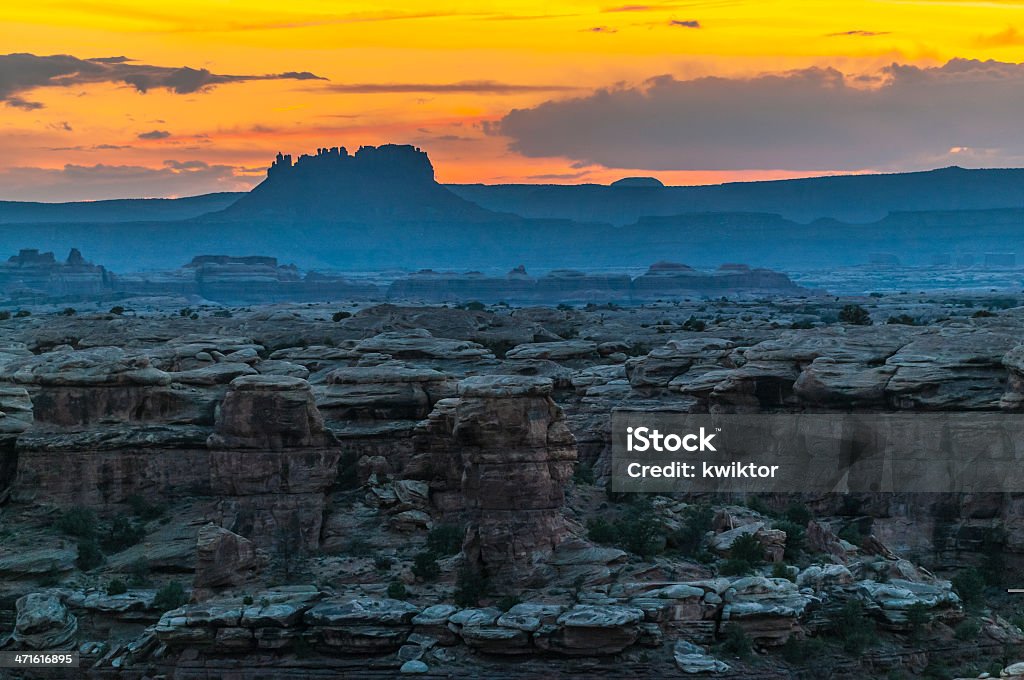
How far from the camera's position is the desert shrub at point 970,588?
48.3 metres

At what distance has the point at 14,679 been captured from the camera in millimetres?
43938

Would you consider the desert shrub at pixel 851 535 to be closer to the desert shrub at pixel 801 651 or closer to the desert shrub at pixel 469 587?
the desert shrub at pixel 801 651

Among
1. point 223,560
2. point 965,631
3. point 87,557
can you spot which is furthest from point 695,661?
point 87,557

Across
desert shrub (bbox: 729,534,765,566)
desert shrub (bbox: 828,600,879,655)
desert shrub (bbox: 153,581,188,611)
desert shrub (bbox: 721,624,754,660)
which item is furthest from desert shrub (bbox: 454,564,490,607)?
desert shrub (bbox: 828,600,879,655)

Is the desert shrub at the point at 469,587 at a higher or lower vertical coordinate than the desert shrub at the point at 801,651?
higher

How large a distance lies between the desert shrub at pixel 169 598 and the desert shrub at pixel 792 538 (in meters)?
14.4

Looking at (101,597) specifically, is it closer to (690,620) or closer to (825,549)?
(690,620)

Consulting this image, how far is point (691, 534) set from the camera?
46281 millimetres

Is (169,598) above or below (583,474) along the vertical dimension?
below

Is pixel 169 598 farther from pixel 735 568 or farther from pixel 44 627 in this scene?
pixel 735 568

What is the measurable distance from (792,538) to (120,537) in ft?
54.6

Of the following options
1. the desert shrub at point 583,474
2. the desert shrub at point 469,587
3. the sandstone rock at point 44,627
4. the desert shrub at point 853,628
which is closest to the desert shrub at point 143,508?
the sandstone rock at point 44,627

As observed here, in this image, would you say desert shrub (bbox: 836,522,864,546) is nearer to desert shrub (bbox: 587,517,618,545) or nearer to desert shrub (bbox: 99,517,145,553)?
desert shrub (bbox: 587,517,618,545)

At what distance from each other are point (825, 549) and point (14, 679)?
19.5 meters
